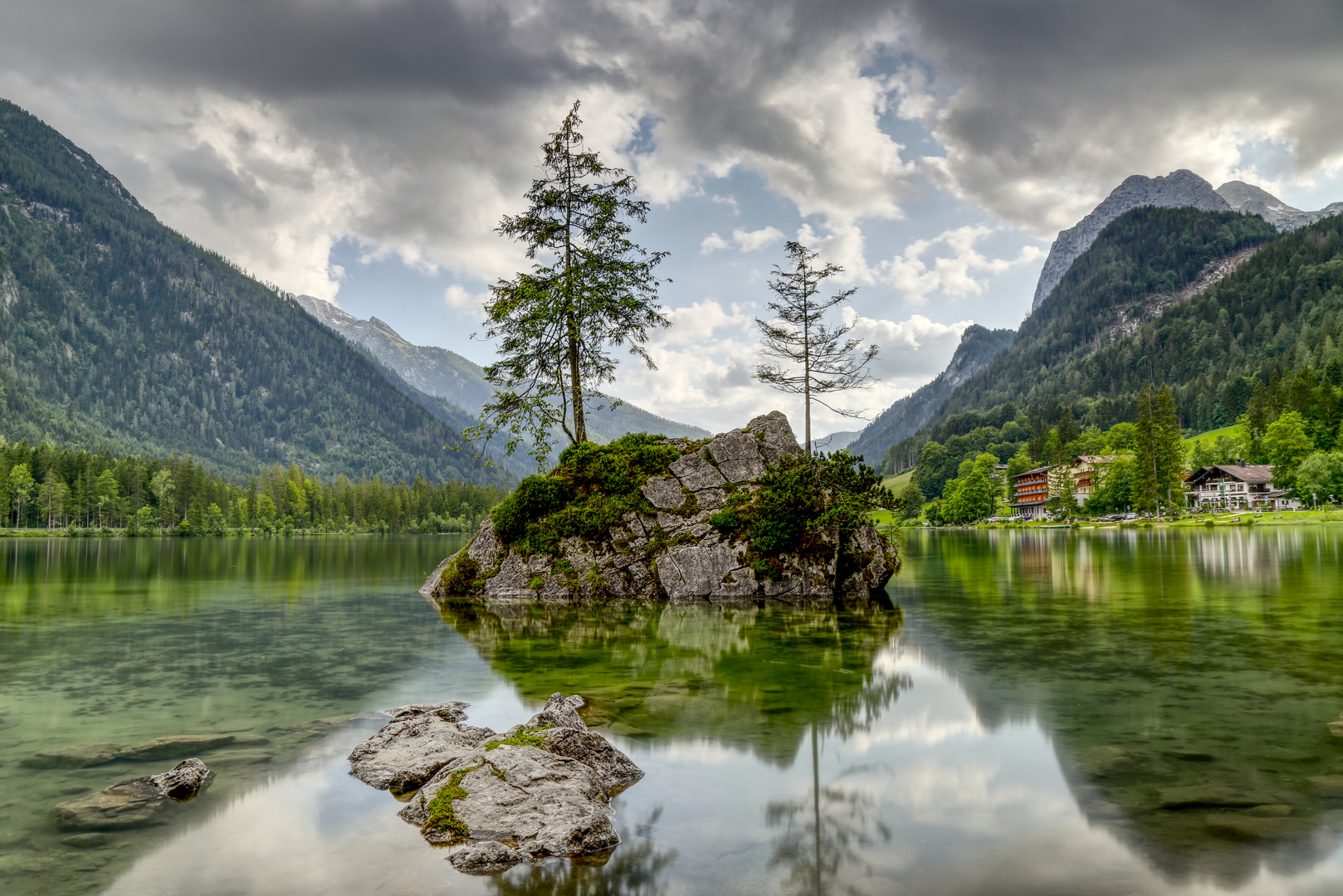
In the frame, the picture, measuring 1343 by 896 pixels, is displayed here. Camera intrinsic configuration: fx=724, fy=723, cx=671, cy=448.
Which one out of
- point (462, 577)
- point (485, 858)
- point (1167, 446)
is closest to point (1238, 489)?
point (1167, 446)

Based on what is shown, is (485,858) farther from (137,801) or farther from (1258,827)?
(1258,827)

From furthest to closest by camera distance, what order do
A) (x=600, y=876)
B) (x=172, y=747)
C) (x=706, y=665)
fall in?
1. (x=706, y=665)
2. (x=172, y=747)
3. (x=600, y=876)

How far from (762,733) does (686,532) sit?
20.8 m

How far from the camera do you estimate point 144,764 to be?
31.7 ft

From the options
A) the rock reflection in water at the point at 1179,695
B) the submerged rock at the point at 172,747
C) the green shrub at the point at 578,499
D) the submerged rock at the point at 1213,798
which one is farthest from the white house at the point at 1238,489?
the submerged rock at the point at 172,747

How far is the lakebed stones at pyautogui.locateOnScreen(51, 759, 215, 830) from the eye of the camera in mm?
7703

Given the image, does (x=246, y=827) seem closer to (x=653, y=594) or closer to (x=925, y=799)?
(x=925, y=799)

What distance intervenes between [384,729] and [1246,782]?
11.3 m

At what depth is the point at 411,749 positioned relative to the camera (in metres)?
9.99

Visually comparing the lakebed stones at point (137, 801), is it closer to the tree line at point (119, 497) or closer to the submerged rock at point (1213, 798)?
the submerged rock at point (1213, 798)

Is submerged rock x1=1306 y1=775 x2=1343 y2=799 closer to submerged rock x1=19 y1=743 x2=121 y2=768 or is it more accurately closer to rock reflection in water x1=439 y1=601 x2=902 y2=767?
rock reflection in water x1=439 y1=601 x2=902 y2=767

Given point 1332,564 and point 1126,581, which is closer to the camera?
point 1126,581

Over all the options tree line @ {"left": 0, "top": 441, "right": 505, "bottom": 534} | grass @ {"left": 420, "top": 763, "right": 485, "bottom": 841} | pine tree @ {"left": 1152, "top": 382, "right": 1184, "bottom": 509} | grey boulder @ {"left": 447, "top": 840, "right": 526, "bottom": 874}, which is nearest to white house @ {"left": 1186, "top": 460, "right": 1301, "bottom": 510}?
pine tree @ {"left": 1152, "top": 382, "right": 1184, "bottom": 509}

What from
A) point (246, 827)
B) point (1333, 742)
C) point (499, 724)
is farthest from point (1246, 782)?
point (246, 827)
